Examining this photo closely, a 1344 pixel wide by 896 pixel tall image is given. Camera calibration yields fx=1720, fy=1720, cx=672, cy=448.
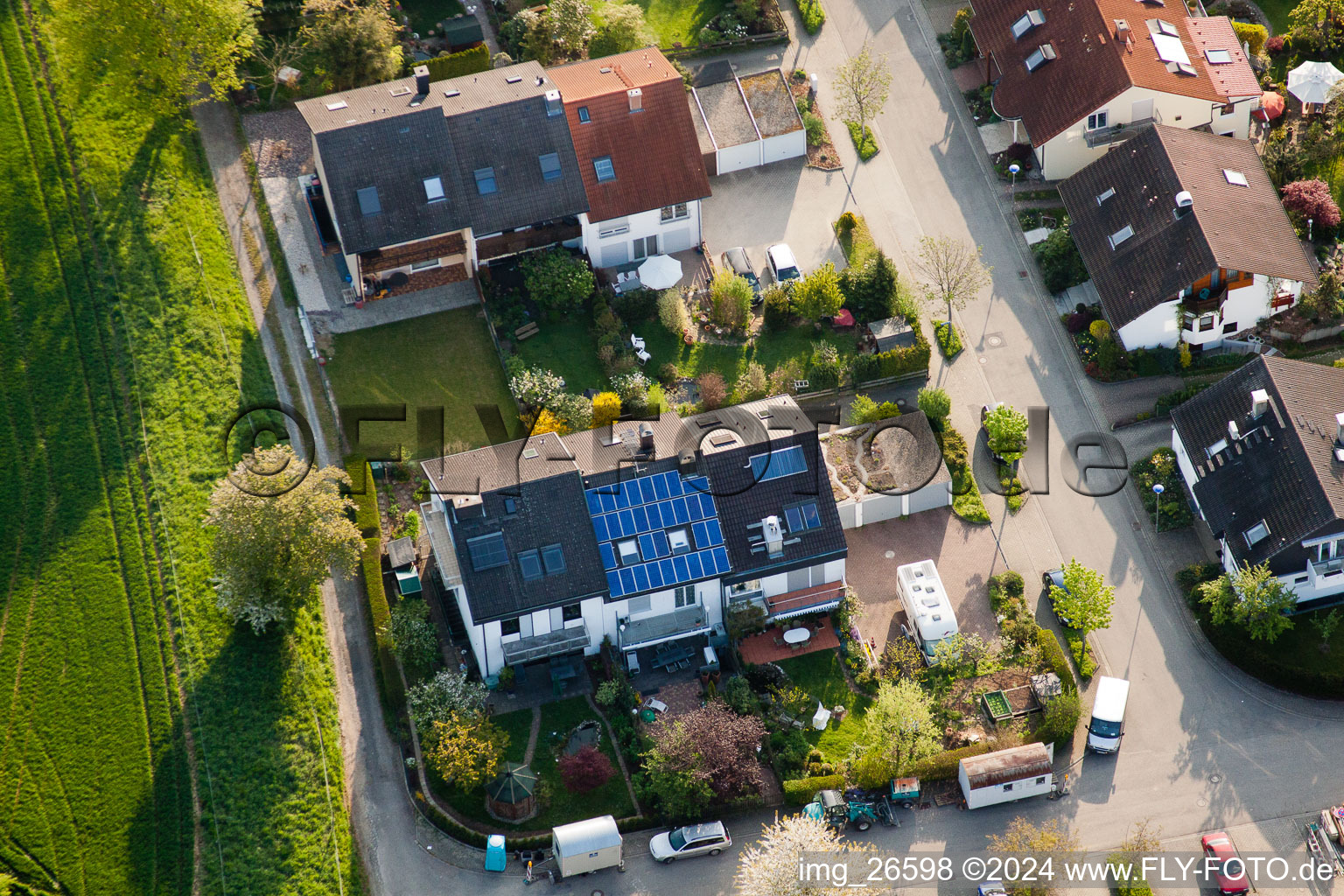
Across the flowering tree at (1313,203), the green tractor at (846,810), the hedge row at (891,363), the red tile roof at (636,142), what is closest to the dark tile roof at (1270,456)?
the flowering tree at (1313,203)

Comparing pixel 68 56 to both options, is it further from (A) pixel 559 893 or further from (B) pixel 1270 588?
(B) pixel 1270 588

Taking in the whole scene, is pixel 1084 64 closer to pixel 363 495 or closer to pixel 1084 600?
pixel 1084 600

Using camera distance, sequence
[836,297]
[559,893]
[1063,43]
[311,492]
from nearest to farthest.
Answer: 1. [559,893]
2. [311,492]
3. [836,297]
4. [1063,43]

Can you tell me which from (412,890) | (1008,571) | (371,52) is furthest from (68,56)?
(1008,571)

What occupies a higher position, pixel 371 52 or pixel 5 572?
pixel 371 52

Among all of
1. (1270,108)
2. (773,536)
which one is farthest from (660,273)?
(1270,108)

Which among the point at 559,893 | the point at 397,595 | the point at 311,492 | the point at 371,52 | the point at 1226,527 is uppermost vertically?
the point at 371,52
